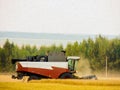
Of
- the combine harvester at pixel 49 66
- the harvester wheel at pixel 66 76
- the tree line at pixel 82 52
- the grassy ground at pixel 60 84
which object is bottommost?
the grassy ground at pixel 60 84

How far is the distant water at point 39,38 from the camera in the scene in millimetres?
3577

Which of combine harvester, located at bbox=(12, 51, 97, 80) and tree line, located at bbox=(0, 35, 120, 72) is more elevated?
tree line, located at bbox=(0, 35, 120, 72)

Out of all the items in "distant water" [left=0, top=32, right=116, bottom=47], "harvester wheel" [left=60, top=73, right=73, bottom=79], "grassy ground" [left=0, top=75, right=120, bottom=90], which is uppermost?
"distant water" [left=0, top=32, right=116, bottom=47]

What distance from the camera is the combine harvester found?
139 inches

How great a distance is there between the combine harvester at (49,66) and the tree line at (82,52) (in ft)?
0.18

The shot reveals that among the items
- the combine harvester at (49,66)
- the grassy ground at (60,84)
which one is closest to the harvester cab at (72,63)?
the combine harvester at (49,66)

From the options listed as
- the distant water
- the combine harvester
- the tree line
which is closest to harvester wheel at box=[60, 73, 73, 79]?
the combine harvester

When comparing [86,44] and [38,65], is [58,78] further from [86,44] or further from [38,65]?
[86,44]

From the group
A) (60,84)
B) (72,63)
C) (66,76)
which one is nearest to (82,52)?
(72,63)

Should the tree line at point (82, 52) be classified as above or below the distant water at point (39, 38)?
below

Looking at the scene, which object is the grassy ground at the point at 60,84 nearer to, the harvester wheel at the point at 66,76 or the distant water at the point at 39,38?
the harvester wheel at the point at 66,76

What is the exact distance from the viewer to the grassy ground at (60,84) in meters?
3.52

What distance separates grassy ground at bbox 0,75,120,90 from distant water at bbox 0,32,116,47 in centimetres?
41

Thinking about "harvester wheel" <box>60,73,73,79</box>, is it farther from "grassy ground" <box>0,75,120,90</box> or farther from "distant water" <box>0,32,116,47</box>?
"distant water" <box>0,32,116,47</box>
